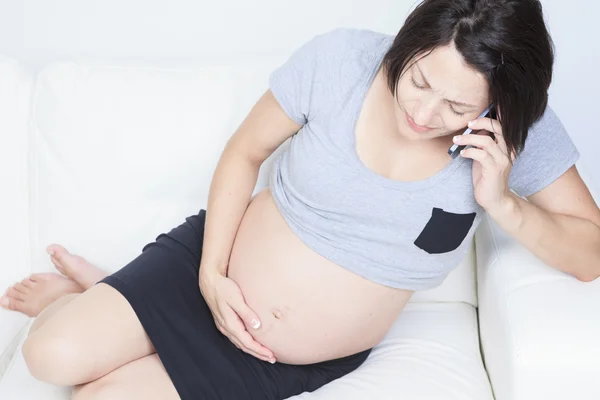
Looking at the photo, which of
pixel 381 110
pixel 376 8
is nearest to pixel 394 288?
pixel 381 110

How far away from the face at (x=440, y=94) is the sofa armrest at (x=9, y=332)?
937 millimetres

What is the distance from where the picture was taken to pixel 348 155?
1.31m

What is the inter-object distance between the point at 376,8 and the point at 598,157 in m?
0.71

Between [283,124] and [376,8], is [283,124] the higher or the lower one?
the lower one

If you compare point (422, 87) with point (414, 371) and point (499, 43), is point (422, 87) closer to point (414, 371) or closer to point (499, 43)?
point (499, 43)

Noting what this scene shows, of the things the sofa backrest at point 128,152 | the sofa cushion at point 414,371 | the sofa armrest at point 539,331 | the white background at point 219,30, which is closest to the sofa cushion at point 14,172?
the sofa backrest at point 128,152

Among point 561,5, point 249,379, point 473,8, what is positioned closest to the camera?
point 473,8

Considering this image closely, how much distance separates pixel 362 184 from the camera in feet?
4.30

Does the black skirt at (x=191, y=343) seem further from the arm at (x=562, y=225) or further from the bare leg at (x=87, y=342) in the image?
the arm at (x=562, y=225)

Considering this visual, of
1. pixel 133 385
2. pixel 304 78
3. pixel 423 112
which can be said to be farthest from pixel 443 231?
pixel 133 385

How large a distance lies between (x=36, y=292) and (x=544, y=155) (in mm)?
1084

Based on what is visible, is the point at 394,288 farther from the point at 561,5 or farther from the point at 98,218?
the point at 561,5

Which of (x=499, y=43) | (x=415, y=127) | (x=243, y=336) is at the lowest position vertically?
(x=243, y=336)

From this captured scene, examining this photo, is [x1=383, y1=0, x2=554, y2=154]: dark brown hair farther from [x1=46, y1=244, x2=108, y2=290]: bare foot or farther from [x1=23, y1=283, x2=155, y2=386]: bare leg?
[x1=46, y1=244, x2=108, y2=290]: bare foot
